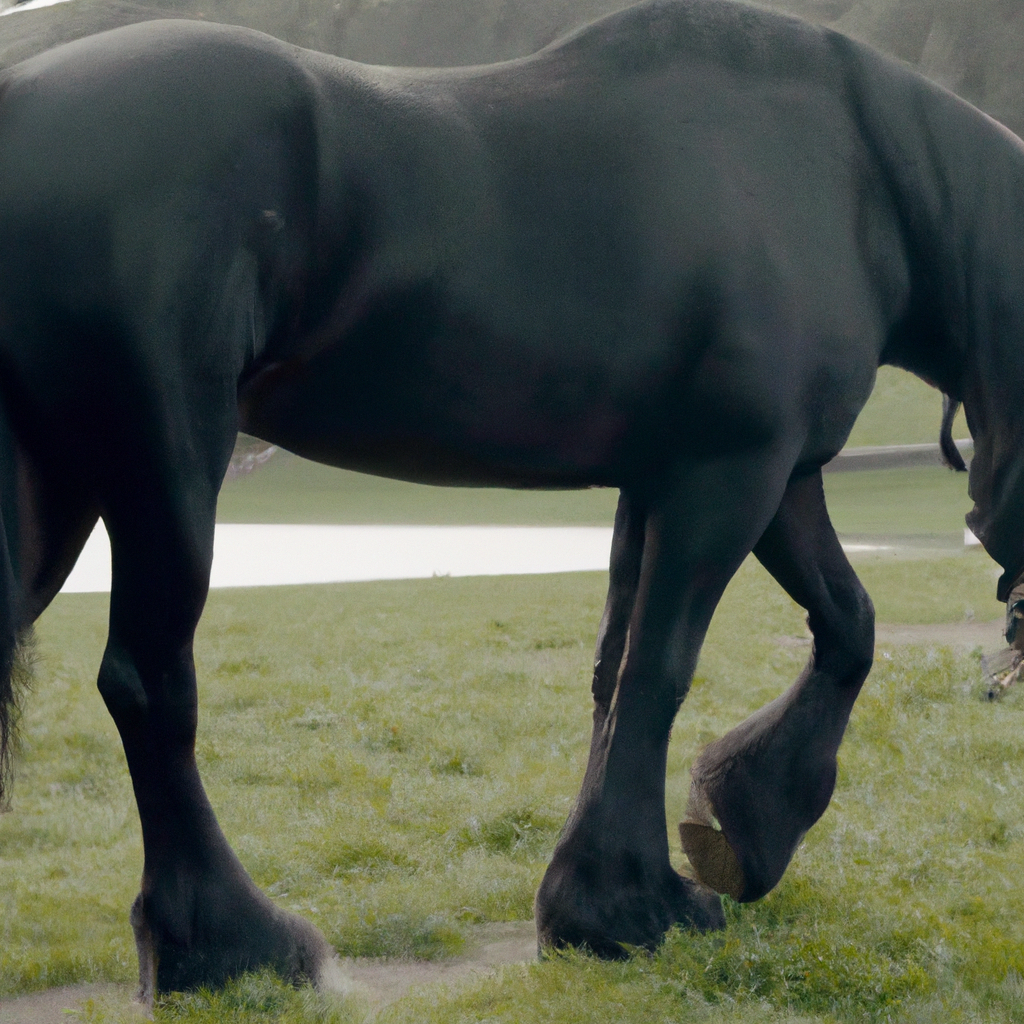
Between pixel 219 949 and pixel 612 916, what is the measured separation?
2.99ft

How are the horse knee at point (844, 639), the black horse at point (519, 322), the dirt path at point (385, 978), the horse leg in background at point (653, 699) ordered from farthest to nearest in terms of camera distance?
1. the horse knee at point (844, 639)
2. the dirt path at point (385, 978)
3. the horse leg in background at point (653, 699)
4. the black horse at point (519, 322)

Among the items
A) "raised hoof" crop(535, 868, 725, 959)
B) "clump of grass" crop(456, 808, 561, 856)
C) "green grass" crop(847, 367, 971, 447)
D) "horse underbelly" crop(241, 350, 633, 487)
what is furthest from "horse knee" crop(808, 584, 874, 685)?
"green grass" crop(847, 367, 971, 447)

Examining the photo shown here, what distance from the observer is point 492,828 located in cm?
458

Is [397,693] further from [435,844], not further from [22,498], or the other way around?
[22,498]

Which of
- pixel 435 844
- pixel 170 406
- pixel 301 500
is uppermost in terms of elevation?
pixel 170 406

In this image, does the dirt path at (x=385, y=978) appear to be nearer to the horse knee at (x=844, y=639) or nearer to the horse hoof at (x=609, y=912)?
the horse hoof at (x=609, y=912)

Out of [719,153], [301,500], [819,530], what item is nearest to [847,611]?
[819,530]

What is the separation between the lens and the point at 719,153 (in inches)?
112

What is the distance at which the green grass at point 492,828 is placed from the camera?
2891 millimetres

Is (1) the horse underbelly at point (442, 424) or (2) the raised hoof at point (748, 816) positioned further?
(2) the raised hoof at point (748, 816)

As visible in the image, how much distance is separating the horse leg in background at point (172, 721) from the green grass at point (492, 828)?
100 millimetres

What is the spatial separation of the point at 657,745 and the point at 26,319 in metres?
1.66

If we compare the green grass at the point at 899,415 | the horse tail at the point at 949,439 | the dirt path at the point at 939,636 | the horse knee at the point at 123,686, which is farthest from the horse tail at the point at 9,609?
the green grass at the point at 899,415

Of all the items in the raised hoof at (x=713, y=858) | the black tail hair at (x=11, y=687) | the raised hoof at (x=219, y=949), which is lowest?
the raised hoof at (x=713, y=858)
